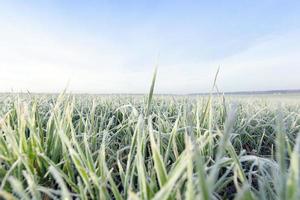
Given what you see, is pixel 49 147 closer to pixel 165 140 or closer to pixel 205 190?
pixel 165 140

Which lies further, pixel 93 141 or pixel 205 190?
pixel 93 141

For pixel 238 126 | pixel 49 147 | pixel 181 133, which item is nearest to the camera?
pixel 49 147

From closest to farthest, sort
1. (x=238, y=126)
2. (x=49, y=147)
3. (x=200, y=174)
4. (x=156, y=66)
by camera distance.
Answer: (x=200, y=174)
(x=156, y=66)
(x=49, y=147)
(x=238, y=126)

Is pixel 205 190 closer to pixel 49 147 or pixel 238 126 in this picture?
pixel 49 147

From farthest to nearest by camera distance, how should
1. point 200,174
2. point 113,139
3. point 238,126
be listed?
point 238,126 → point 113,139 → point 200,174

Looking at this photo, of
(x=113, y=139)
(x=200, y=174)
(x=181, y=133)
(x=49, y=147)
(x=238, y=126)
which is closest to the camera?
(x=200, y=174)

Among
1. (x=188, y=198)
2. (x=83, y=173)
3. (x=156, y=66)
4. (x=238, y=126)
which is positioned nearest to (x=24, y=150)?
(x=83, y=173)

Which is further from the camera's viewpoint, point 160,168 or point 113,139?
point 113,139

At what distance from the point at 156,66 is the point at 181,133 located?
1.00 ft

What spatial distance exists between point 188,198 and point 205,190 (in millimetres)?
45

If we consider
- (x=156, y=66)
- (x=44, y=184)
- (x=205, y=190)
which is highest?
(x=156, y=66)

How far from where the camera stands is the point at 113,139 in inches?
37.8

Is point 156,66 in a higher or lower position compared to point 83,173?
higher

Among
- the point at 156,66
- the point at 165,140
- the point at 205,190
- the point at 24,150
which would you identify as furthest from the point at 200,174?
the point at 165,140
